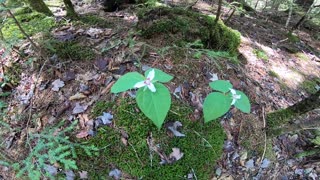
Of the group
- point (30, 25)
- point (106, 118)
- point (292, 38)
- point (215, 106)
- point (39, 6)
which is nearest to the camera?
point (215, 106)

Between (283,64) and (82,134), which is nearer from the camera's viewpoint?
(82,134)

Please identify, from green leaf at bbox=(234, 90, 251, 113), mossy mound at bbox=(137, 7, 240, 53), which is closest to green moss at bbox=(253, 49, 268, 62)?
mossy mound at bbox=(137, 7, 240, 53)

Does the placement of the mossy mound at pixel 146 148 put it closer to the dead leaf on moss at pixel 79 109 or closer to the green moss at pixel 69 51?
the dead leaf on moss at pixel 79 109

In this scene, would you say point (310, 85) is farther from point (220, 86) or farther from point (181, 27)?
point (220, 86)

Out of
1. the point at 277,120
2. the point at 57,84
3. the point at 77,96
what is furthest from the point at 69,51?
the point at 277,120

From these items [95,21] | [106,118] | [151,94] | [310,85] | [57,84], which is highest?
[151,94]

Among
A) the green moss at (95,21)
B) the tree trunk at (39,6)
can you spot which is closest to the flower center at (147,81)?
the green moss at (95,21)
